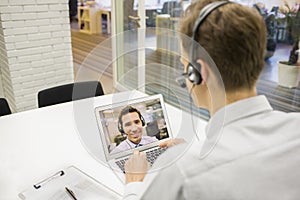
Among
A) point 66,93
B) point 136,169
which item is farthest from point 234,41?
point 66,93

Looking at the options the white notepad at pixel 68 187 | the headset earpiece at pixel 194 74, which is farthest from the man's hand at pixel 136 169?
the headset earpiece at pixel 194 74

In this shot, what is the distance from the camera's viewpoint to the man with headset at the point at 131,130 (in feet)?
3.99

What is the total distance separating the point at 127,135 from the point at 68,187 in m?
0.31

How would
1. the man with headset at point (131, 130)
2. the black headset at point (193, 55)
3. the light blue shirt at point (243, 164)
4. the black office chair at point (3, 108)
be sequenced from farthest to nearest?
the black office chair at point (3, 108) < the man with headset at point (131, 130) < the black headset at point (193, 55) < the light blue shirt at point (243, 164)

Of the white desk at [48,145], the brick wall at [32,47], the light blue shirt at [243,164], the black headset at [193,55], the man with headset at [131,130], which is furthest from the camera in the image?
the brick wall at [32,47]

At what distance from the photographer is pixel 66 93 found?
1969mm

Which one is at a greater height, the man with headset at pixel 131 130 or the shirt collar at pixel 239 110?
the shirt collar at pixel 239 110

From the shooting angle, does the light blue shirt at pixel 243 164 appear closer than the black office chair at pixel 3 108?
Yes

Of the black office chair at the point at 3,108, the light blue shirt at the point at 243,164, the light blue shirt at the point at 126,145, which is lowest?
the black office chair at the point at 3,108

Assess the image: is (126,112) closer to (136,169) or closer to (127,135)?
(127,135)

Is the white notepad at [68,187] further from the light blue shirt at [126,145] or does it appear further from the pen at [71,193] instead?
the light blue shirt at [126,145]

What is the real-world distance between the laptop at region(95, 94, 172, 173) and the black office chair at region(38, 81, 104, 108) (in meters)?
0.66

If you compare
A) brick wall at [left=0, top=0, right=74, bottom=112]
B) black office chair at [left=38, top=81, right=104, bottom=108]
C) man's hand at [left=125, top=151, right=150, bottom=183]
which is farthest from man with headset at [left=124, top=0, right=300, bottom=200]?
brick wall at [left=0, top=0, right=74, bottom=112]

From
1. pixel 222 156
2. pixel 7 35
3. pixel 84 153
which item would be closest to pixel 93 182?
pixel 84 153
